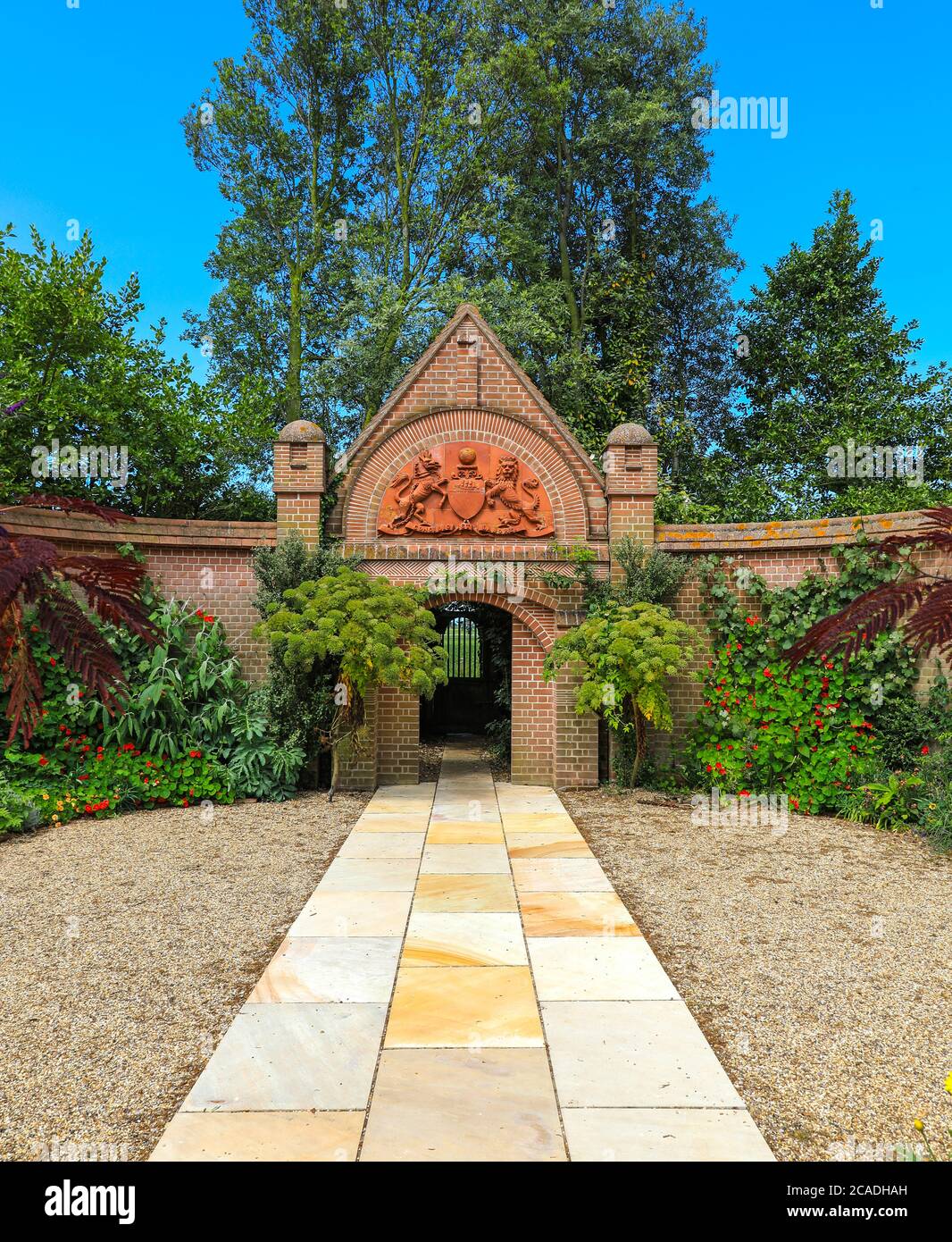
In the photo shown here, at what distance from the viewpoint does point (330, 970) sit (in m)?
4.69

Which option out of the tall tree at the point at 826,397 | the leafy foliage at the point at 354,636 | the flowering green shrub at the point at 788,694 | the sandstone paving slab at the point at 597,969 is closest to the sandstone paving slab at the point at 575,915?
the sandstone paving slab at the point at 597,969

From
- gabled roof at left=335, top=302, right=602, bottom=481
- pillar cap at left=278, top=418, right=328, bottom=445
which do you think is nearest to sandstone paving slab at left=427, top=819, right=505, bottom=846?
gabled roof at left=335, top=302, right=602, bottom=481

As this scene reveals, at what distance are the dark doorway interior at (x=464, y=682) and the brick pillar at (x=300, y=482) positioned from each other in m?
5.41

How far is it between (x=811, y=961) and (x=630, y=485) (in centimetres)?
710

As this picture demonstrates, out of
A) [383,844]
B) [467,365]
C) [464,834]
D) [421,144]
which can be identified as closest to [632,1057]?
[383,844]

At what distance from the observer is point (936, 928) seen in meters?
5.59

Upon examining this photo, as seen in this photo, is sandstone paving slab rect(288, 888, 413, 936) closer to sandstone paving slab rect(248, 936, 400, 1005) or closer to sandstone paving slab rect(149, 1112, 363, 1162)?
sandstone paving slab rect(248, 936, 400, 1005)

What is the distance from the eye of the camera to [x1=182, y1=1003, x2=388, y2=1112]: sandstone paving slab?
327 cm

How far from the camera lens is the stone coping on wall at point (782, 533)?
371 inches

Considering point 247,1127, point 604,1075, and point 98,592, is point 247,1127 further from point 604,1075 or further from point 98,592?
point 98,592

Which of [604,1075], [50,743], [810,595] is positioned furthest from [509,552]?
[604,1075]

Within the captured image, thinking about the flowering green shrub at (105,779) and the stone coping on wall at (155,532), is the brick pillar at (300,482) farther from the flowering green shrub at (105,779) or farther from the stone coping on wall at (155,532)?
the flowering green shrub at (105,779)

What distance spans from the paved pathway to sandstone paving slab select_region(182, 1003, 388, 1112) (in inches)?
0.4

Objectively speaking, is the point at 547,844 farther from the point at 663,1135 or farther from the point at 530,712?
the point at 663,1135
